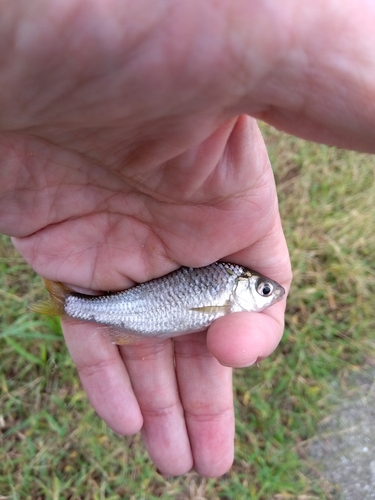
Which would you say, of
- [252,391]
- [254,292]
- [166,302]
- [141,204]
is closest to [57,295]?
[166,302]

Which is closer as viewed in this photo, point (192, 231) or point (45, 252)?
point (192, 231)

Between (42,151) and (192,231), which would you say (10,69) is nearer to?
(42,151)

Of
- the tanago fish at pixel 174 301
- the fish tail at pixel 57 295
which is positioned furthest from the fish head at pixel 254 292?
the fish tail at pixel 57 295

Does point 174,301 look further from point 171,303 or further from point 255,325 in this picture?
point 255,325

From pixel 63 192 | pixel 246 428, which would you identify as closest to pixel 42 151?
pixel 63 192

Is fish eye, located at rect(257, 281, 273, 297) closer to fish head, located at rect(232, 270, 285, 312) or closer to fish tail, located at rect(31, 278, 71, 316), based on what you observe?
fish head, located at rect(232, 270, 285, 312)

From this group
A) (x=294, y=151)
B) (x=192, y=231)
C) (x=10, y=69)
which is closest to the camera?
(x=10, y=69)
